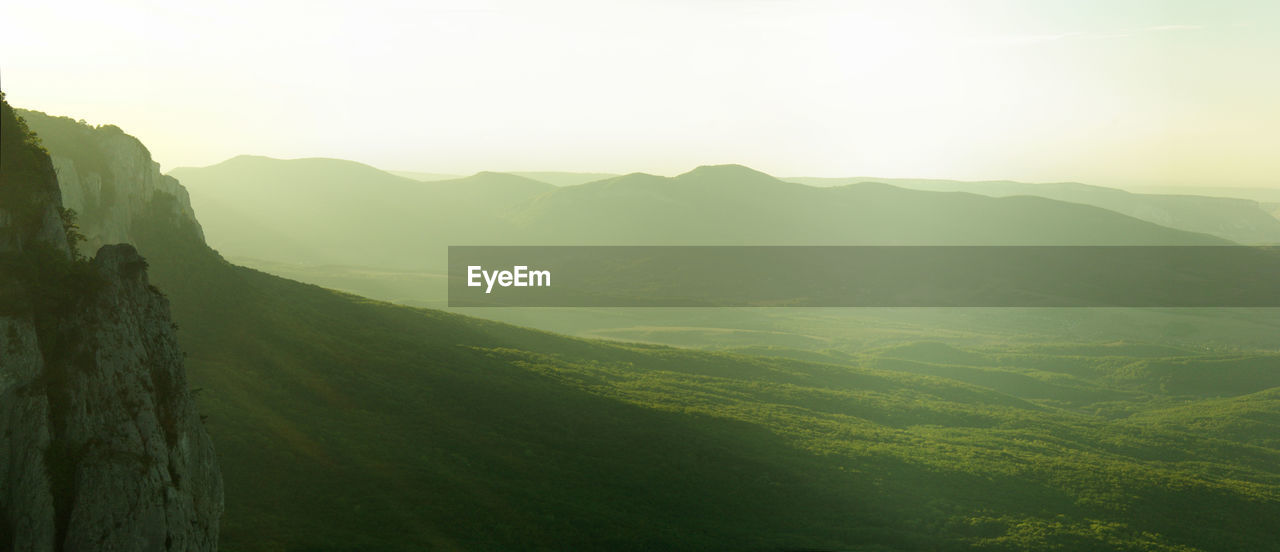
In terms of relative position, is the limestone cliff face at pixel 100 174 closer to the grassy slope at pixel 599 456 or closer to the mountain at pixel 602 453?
the mountain at pixel 602 453

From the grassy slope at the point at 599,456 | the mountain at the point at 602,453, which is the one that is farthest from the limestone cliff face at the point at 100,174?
the grassy slope at the point at 599,456

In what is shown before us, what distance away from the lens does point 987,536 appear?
158 ft

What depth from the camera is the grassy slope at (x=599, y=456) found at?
40.9 meters

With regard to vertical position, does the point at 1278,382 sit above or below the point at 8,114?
below

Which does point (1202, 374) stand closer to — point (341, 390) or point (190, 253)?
point (341, 390)

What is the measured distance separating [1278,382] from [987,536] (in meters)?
96.5

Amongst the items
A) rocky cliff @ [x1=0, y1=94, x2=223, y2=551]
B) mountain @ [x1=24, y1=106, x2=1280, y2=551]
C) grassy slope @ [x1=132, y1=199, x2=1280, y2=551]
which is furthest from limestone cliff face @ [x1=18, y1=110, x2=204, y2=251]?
rocky cliff @ [x1=0, y1=94, x2=223, y2=551]

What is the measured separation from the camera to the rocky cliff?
63.9 feet

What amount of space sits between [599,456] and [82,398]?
35774mm

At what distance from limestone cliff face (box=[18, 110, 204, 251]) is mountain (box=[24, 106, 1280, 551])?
7.71 ft

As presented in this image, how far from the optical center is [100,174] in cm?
5169

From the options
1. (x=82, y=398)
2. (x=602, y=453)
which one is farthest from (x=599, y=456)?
(x=82, y=398)

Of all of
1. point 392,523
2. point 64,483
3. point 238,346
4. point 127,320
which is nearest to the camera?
point 64,483

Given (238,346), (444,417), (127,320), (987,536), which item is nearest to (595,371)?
(444,417)
